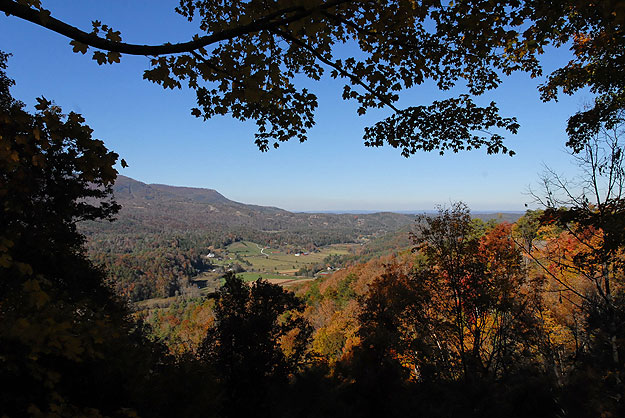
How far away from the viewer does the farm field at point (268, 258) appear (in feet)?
395

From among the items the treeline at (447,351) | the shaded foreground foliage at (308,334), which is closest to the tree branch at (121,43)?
the shaded foreground foliage at (308,334)

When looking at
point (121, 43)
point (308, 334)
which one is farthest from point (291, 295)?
point (121, 43)

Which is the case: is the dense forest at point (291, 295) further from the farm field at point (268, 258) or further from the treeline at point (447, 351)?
the farm field at point (268, 258)

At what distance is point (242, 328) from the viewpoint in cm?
969

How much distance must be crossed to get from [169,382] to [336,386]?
780 cm

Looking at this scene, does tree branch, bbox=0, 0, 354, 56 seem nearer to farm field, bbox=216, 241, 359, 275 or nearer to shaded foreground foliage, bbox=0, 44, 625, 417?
shaded foreground foliage, bbox=0, 44, 625, 417

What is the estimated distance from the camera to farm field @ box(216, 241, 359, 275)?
12047cm

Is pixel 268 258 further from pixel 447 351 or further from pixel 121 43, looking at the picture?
pixel 121 43

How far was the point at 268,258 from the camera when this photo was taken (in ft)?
465

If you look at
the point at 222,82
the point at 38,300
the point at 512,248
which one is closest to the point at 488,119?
the point at 222,82

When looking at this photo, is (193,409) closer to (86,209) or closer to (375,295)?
(86,209)

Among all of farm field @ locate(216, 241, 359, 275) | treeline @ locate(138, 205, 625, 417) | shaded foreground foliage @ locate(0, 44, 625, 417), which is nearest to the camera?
shaded foreground foliage @ locate(0, 44, 625, 417)

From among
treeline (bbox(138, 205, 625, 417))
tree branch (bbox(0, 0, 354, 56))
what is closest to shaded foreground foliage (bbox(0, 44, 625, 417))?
Answer: treeline (bbox(138, 205, 625, 417))

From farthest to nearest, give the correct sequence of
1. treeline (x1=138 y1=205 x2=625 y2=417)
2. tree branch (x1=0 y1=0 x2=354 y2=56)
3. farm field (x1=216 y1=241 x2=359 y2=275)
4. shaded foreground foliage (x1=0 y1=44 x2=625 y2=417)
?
farm field (x1=216 y1=241 x2=359 y2=275) → treeline (x1=138 y1=205 x2=625 y2=417) → shaded foreground foliage (x1=0 y1=44 x2=625 y2=417) → tree branch (x1=0 y1=0 x2=354 y2=56)
